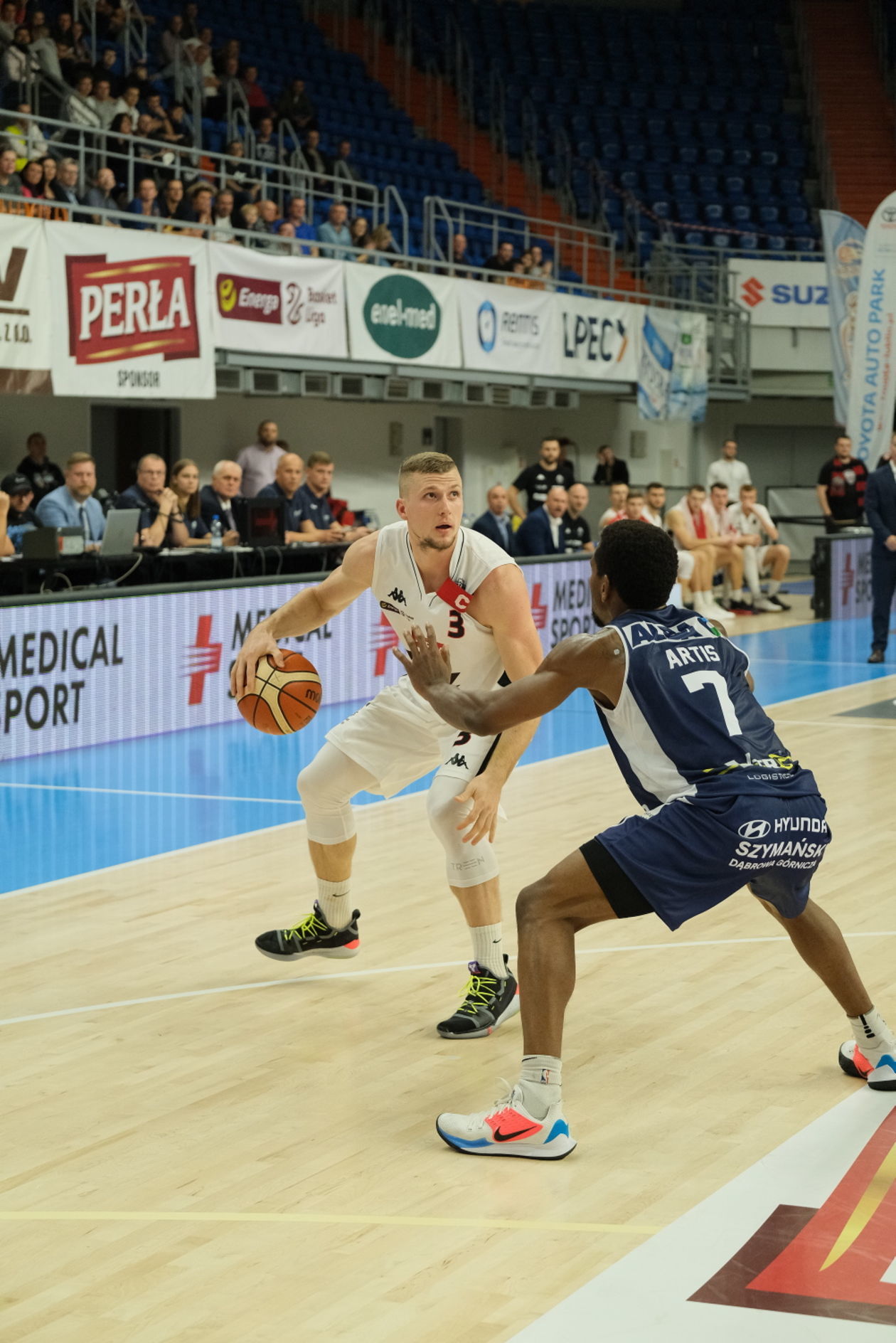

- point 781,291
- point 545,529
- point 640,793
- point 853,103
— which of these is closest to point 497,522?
point 545,529

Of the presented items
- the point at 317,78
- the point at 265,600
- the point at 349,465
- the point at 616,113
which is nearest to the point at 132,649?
the point at 265,600

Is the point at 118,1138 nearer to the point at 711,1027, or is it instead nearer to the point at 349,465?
the point at 711,1027

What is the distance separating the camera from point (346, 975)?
18.7 feet

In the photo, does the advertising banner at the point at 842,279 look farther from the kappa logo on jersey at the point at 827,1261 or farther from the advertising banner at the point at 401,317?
the kappa logo on jersey at the point at 827,1261

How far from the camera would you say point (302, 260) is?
52.9 feet

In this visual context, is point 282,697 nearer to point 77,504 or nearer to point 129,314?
point 77,504

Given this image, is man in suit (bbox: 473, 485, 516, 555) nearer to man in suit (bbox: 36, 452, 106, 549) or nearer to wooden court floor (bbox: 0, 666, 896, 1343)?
man in suit (bbox: 36, 452, 106, 549)

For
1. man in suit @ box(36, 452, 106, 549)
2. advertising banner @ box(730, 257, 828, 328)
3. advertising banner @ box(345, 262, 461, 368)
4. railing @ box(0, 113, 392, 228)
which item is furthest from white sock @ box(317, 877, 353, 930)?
advertising banner @ box(730, 257, 828, 328)

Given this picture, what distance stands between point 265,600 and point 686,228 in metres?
16.8

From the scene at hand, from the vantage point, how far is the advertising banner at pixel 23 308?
12.8 metres

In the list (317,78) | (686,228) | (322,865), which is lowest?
(322,865)

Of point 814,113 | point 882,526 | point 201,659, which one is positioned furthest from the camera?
point 814,113

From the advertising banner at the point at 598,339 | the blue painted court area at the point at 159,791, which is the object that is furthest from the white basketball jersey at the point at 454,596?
the advertising banner at the point at 598,339

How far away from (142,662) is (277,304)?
6518mm
